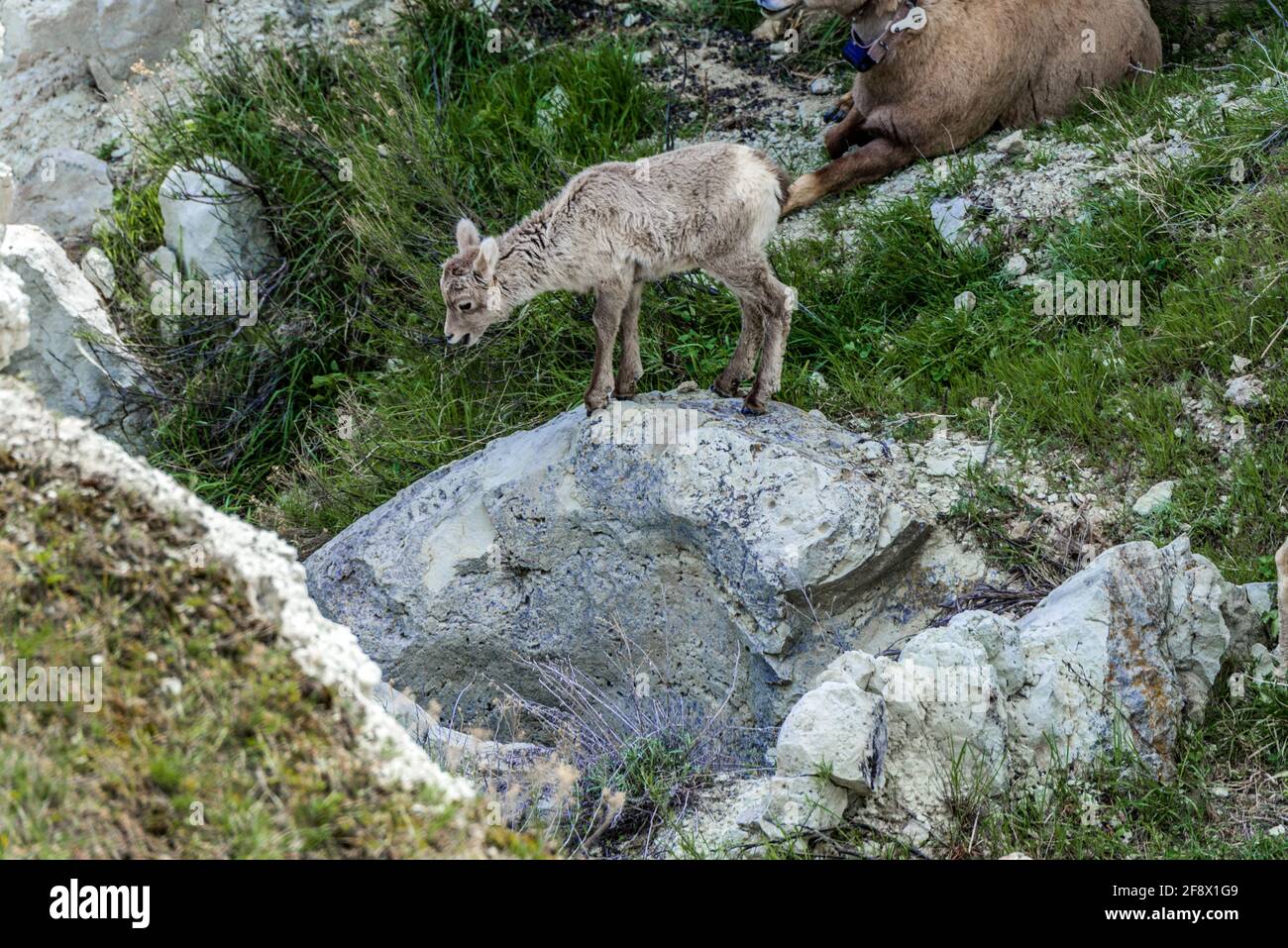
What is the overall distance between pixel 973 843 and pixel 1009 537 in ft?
6.00

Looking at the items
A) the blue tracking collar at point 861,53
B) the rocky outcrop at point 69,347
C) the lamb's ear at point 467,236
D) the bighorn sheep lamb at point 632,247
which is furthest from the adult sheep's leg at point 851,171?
the rocky outcrop at point 69,347

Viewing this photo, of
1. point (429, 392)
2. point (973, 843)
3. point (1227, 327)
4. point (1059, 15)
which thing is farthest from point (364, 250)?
point (973, 843)

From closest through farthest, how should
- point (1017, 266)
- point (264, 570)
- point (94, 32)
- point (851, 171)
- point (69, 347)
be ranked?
point (264, 570)
point (1017, 266)
point (851, 171)
point (69, 347)
point (94, 32)

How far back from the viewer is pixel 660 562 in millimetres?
5852

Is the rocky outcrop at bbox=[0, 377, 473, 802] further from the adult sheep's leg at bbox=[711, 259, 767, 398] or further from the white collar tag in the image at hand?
the white collar tag

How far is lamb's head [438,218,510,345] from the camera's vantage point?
19.8ft

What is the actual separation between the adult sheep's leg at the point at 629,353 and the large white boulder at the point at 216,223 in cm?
347

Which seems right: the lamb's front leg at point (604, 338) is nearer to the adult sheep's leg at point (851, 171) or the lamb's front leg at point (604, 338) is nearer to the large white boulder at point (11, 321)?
the adult sheep's leg at point (851, 171)

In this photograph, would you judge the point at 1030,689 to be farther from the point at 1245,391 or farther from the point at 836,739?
the point at 1245,391

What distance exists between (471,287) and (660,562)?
56.6 inches

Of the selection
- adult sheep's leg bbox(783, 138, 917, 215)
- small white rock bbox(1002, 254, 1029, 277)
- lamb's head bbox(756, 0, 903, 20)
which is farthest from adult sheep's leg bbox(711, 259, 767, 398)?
lamb's head bbox(756, 0, 903, 20)

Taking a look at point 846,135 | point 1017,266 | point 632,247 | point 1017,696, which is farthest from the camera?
point 846,135

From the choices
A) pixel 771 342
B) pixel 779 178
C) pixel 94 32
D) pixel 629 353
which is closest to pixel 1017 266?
pixel 779 178

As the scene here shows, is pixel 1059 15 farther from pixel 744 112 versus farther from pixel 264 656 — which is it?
pixel 264 656
